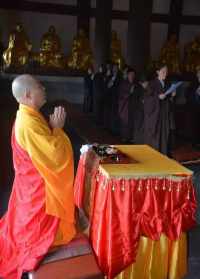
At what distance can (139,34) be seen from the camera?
364 inches

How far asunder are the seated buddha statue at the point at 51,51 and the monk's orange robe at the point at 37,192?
→ 417 inches

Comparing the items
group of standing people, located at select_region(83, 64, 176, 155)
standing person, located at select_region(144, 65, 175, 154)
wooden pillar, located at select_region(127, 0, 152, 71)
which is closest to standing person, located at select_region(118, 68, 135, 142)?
group of standing people, located at select_region(83, 64, 176, 155)

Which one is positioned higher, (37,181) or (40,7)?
(40,7)

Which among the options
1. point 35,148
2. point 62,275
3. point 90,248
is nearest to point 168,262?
point 90,248

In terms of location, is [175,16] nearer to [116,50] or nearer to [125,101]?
[116,50]

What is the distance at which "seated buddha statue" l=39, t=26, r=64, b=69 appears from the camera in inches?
503

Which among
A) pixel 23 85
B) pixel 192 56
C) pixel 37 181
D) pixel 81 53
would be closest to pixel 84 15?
pixel 81 53

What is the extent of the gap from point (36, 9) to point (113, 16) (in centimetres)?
266

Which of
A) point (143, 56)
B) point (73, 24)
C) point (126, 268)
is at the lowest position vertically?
point (126, 268)

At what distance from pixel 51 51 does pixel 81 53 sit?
1.00 meters

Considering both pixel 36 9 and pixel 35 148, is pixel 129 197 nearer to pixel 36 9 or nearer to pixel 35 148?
pixel 35 148

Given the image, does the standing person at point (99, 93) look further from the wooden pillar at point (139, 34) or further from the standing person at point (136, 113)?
the standing person at point (136, 113)

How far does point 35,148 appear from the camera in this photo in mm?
2438

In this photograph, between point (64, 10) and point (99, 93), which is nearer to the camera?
point (99, 93)
